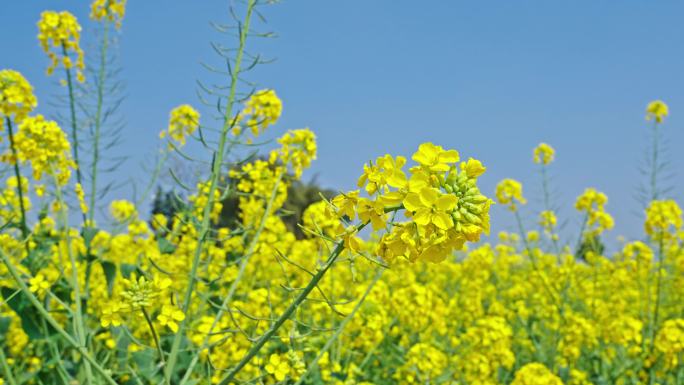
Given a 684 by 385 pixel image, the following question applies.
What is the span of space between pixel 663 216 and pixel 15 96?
4.17m

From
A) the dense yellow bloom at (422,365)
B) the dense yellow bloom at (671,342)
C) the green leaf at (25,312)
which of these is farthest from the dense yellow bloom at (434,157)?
the dense yellow bloom at (671,342)

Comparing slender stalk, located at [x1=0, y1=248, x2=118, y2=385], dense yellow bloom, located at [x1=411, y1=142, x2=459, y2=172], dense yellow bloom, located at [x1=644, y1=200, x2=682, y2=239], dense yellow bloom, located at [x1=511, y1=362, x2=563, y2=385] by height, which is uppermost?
dense yellow bloom, located at [x1=644, y1=200, x2=682, y2=239]

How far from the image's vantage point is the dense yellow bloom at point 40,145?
112 inches

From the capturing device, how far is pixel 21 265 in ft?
9.97

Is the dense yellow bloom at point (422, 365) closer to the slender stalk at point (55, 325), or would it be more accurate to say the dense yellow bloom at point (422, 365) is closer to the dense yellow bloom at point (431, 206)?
the slender stalk at point (55, 325)

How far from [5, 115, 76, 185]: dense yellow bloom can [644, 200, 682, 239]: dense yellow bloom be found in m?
3.89

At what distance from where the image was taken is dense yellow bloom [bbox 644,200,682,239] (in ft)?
15.3

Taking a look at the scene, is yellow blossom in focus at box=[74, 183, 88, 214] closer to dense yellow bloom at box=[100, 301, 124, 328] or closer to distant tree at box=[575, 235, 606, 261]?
dense yellow bloom at box=[100, 301, 124, 328]

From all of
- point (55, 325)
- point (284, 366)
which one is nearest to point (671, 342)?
point (284, 366)

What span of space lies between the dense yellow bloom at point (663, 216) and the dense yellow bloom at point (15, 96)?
4053 millimetres

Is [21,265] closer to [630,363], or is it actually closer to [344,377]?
[344,377]

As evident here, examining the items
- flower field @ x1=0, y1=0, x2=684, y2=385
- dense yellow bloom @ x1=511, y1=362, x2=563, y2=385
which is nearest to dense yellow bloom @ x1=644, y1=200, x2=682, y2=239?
flower field @ x1=0, y1=0, x2=684, y2=385

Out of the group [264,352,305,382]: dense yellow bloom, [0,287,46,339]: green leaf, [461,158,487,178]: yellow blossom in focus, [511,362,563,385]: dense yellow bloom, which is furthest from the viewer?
[511,362,563,385]: dense yellow bloom

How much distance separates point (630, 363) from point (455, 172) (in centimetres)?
384
